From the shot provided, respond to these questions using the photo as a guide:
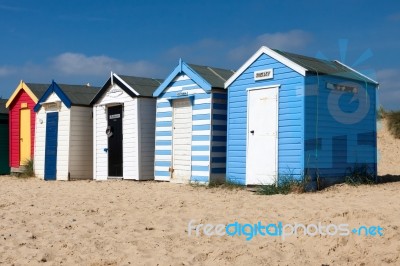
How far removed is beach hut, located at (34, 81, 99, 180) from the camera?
17266mm

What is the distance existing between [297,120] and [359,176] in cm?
239

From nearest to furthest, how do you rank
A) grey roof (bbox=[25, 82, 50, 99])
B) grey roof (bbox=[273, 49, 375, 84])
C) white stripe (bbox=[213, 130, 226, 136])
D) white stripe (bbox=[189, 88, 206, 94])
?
grey roof (bbox=[273, 49, 375, 84]) → white stripe (bbox=[213, 130, 226, 136]) → white stripe (bbox=[189, 88, 206, 94]) → grey roof (bbox=[25, 82, 50, 99])

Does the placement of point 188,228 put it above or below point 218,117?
below

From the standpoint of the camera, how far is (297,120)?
37.7 ft

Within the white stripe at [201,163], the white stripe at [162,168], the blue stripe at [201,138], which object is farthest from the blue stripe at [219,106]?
the white stripe at [162,168]

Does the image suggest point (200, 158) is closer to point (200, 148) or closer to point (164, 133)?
point (200, 148)

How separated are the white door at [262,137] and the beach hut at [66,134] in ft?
22.5

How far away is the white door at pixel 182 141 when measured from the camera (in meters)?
14.0

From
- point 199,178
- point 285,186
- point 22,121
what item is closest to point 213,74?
point 199,178

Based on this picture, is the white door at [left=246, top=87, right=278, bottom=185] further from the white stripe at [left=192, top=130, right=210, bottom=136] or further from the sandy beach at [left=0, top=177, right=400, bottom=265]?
the white stripe at [left=192, top=130, right=210, bottom=136]

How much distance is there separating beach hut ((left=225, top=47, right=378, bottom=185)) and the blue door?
6.99 metres

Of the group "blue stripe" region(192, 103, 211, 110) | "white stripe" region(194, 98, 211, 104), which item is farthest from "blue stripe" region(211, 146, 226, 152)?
"white stripe" region(194, 98, 211, 104)

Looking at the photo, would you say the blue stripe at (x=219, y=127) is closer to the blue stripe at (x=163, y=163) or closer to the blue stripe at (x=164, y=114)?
the blue stripe at (x=164, y=114)

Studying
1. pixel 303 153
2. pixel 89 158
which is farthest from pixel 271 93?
pixel 89 158
